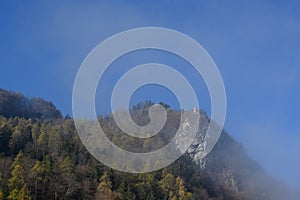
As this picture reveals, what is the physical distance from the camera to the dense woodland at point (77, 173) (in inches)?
1875

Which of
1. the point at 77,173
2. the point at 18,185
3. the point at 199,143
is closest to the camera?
the point at 18,185

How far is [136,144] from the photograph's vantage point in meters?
65.6

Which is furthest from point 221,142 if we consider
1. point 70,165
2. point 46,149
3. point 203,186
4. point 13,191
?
point 13,191

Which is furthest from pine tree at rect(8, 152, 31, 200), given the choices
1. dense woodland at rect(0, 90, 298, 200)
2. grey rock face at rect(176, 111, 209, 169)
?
grey rock face at rect(176, 111, 209, 169)

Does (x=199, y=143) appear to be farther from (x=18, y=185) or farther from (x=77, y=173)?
(x=18, y=185)

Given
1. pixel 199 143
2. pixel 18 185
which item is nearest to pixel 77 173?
pixel 18 185

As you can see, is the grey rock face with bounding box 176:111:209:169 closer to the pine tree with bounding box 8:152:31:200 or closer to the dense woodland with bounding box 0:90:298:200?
the dense woodland with bounding box 0:90:298:200

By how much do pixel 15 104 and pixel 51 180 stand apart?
56.9 metres

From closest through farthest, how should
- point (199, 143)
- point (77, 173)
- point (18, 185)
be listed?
point (18, 185)
point (77, 173)
point (199, 143)

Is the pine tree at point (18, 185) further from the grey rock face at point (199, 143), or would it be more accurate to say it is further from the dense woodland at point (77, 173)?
the grey rock face at point (199, 143)

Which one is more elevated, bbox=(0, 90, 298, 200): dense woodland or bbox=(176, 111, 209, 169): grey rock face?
bbox=(176, 111, 209, 169): grey rock face

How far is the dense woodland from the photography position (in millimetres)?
47625

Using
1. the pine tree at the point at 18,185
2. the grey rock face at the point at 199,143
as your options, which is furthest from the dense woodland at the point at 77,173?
the grey rock face at the point at 199,143

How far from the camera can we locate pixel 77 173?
2114 inches
